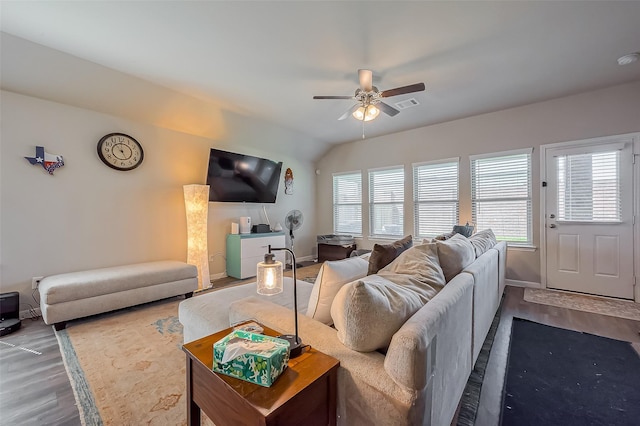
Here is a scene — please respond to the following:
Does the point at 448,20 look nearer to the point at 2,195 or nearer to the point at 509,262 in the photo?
the point at 509,262

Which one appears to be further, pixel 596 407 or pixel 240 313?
pixel 596 407

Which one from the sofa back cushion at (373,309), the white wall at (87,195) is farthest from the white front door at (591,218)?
the white wall at (87,195)

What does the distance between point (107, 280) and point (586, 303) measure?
5496mm

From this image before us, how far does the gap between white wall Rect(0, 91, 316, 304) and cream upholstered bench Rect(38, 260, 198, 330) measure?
300 mm

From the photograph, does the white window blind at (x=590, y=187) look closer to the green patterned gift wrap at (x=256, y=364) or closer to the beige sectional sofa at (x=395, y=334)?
the beige sectional sofa at (x=395, y=334)

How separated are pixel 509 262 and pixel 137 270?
5120 millimetres

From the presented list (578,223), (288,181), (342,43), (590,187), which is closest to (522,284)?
(578,223)

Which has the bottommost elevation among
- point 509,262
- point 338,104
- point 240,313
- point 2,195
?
point 509,262

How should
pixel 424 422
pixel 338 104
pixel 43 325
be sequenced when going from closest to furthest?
pixel 424 422 → pixel 43 325 → pixel 338 104

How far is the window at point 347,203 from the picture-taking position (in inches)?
227

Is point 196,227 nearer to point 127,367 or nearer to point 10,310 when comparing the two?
point 10,310

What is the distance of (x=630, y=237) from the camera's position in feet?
10.6

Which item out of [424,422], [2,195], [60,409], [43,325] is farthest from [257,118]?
[424,422]

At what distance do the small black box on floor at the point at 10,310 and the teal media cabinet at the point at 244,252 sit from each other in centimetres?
237
